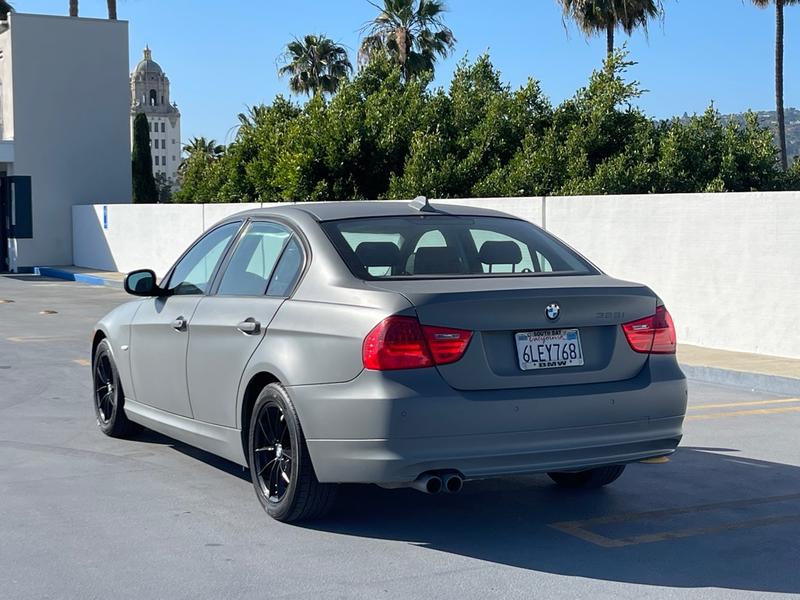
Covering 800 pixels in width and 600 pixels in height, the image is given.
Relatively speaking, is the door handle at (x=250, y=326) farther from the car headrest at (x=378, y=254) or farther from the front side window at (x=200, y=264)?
the front side window at (x=200, y=264)

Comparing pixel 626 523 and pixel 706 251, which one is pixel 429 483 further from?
pixel 706 251

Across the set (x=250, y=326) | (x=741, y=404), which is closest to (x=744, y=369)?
(x=741, y=404)

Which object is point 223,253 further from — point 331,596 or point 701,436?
point 701,436

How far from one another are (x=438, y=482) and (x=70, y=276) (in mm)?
26344

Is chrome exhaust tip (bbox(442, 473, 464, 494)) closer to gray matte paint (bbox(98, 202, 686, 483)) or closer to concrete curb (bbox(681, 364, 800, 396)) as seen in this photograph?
gray matte paint (bbox(98, 202, 686, 483))

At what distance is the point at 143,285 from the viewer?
7465 mm

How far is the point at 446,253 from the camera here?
6453 mm

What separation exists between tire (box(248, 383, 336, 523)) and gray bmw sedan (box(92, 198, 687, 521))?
11 mm

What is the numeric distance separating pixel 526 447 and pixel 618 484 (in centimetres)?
175

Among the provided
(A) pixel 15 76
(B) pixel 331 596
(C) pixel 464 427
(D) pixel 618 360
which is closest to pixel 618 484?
(D) pixel 618 360

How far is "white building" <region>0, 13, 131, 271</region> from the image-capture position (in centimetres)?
3319

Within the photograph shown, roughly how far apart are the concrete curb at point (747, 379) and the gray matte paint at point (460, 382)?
5.44m

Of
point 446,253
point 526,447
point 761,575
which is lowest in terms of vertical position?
point 761,575

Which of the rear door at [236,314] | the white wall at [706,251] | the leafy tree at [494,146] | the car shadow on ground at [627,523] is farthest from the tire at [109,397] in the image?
the leafy tree at [494,146]
